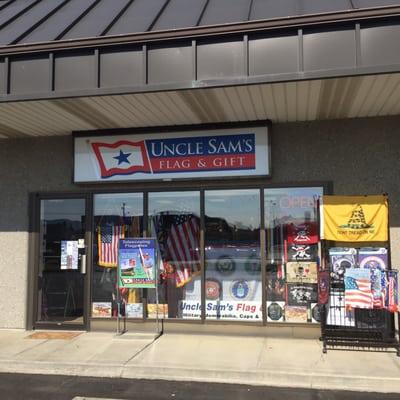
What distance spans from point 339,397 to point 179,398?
1.80 m

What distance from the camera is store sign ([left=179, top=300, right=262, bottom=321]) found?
348 inches

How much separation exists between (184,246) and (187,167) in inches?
56.3

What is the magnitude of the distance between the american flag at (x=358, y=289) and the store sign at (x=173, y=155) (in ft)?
7.11

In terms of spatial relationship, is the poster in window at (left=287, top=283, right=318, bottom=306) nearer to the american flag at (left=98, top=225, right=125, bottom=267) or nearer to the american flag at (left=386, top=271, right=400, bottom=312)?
the american flag at (left=386, top=271, right=400, bottom=312)

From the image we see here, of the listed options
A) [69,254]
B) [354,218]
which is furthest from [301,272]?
[69,254]

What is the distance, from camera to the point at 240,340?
8.32 metres

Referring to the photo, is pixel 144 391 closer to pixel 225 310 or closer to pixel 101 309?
pixel 225 310

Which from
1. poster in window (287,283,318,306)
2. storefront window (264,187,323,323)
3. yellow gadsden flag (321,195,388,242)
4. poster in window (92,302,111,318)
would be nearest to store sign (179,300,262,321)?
storefront window (264,187,323,323)

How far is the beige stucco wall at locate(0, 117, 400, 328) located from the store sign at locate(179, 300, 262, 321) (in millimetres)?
2155

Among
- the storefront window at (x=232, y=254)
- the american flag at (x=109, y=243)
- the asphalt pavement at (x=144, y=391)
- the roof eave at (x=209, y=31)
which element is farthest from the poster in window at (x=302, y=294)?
the roof eave at (x=209, y=31)

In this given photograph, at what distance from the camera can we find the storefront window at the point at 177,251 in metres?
9.15

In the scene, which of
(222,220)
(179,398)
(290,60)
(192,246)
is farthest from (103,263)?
(290,60)

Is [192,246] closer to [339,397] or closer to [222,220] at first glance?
[222,220]

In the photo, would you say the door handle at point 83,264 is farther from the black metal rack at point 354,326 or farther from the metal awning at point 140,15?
the black metal rack at point 354,326
